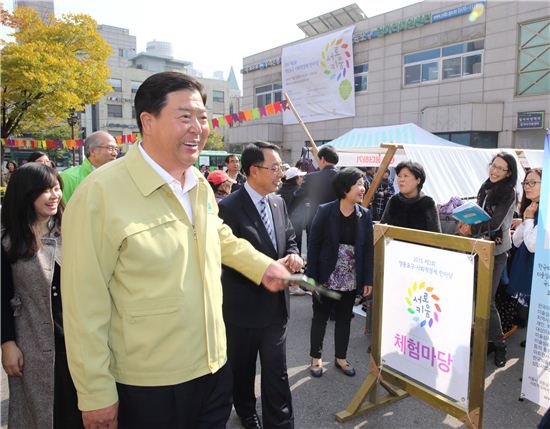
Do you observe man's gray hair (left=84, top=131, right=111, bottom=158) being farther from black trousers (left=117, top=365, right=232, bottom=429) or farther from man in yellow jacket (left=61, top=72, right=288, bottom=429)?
black trousers (left=117, top=365, right=232, bottom=429)

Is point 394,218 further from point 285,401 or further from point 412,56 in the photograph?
point 412,56

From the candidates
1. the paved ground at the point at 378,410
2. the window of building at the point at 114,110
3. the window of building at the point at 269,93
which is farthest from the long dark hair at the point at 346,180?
the window of building at the point at 114,110

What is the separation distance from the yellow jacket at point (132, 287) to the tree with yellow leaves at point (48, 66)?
16.4 meters

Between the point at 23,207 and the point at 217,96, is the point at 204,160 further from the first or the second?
the point at 217,96

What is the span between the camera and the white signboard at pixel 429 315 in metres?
2.67

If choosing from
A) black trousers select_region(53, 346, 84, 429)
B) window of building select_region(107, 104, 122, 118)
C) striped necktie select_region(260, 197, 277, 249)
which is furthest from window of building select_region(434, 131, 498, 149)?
window of building select_region(107, 104, 122, 118)

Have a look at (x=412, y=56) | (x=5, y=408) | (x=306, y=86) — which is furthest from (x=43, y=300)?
(x=306, y=86)

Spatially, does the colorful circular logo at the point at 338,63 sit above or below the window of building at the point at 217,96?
below

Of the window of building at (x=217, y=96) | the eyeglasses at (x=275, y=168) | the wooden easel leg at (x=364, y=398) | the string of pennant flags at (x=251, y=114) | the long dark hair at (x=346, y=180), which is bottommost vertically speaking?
the wooden easel leg at (x=364, y=398)

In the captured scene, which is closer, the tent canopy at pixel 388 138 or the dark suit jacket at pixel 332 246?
the dark suit jacket at pixel 332 246

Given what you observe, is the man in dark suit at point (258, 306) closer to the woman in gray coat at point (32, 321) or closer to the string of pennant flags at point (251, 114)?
the woman in gray coat at point (32, 321)

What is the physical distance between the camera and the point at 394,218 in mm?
4336

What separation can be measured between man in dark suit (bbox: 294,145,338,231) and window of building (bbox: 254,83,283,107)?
69.2 ft

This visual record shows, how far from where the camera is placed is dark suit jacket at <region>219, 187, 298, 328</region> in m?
2.81
